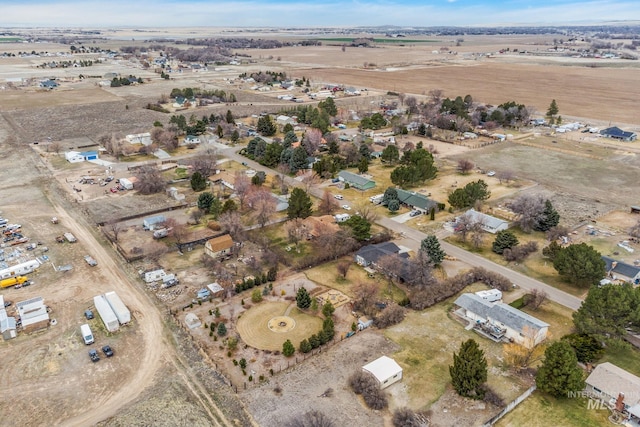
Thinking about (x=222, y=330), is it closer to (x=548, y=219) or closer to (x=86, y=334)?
(x=86, y=334)

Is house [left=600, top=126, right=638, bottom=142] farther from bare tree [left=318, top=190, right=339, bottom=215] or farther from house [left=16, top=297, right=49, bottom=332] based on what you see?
house [left=16, top=297, right=49, bottom=332]

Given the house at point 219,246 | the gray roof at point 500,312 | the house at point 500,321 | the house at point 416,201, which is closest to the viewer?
the house at point 500,321

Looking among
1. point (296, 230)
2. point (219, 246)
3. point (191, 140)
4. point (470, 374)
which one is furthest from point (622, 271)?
point (191, 140)

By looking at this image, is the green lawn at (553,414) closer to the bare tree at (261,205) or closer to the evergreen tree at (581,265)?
the evergreen tree at (581,265)

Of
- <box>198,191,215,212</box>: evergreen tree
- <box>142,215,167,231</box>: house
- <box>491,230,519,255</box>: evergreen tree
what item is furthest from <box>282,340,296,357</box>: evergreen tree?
<box>198,191,215,212</box>: evergreen tree

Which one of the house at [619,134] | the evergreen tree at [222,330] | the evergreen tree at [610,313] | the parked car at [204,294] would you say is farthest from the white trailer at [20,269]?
the house at [619,134]
